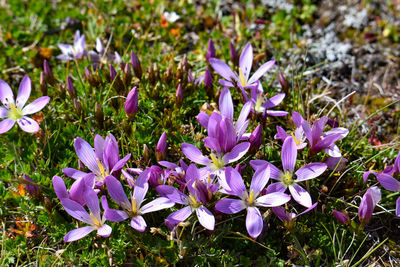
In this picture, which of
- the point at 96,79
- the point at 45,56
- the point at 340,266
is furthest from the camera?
the point at 45,56

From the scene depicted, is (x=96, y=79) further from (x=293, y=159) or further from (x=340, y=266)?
(x=340, y=266)

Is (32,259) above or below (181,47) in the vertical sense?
below

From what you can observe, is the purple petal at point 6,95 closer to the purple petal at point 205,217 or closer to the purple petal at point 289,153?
the purple petal at point 205,217

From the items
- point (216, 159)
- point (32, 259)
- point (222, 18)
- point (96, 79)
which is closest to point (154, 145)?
point (216, 159)

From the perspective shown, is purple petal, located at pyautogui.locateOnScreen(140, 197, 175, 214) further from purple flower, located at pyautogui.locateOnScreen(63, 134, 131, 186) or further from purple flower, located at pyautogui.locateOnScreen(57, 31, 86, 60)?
purple flower, located at pyautogui.locateOnScreen(57, 31, 86, 60)

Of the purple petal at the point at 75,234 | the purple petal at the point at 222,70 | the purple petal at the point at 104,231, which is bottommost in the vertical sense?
the purple petal at the point at 75,234

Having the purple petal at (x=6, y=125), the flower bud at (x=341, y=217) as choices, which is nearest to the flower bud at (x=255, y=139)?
the flower bud at (x=341, y=217)

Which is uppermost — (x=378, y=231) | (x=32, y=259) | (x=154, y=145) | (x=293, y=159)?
(x=293, y=159)
